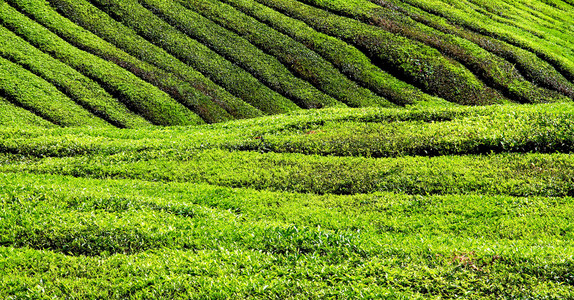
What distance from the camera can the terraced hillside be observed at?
164 feet

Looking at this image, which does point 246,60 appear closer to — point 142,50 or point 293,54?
point 293,54

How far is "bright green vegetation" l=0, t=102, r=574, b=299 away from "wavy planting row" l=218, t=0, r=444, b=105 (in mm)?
25400

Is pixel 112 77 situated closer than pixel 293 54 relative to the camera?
Yes

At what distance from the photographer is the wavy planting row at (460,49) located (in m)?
61.5

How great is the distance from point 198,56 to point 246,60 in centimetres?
684

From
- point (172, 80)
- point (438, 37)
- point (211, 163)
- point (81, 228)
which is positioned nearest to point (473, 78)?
point (438, 37)

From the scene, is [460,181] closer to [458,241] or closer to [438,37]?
[458,241]

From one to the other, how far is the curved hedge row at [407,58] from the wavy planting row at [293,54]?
7.31 metres

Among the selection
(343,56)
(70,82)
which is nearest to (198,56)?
(70,82)

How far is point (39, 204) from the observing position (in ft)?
67.5

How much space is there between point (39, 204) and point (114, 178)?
21.4 ft

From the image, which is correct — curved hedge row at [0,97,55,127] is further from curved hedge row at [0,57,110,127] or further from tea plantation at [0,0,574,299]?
curved hedge row at [0,57,110,127]

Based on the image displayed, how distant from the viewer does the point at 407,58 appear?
212ft

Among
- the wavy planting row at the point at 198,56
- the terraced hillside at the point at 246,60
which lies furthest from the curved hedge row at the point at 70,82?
the wavy planting row at the point at 198,56
